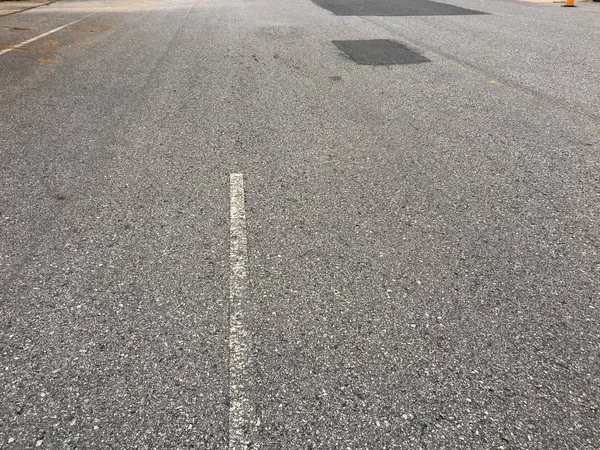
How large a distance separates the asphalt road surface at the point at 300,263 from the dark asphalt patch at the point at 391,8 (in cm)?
778

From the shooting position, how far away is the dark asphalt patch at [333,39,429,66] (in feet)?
28.3

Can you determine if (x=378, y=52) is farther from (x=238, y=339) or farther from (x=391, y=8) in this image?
(x=238, y=339)

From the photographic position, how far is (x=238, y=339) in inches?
107

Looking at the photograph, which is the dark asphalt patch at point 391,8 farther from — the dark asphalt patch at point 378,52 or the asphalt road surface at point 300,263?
the asphalt road surface at point 300,263

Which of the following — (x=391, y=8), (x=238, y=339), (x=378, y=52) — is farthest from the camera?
(x=391, y=8)

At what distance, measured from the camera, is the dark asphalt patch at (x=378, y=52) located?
8.63 meters

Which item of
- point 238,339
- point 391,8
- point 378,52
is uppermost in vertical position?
point 391,8

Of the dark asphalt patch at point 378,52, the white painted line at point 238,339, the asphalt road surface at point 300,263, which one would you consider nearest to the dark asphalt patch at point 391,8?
the dark asphalt patch at point 378,52

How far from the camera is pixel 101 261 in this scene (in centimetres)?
337

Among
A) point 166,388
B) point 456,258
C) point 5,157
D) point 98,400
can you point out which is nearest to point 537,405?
point 456,258

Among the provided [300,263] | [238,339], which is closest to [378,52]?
[300,263]

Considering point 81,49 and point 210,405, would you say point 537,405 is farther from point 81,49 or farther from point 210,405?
point 81,49

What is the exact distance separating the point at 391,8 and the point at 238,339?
14.8m

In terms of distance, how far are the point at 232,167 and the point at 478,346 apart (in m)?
2.80
